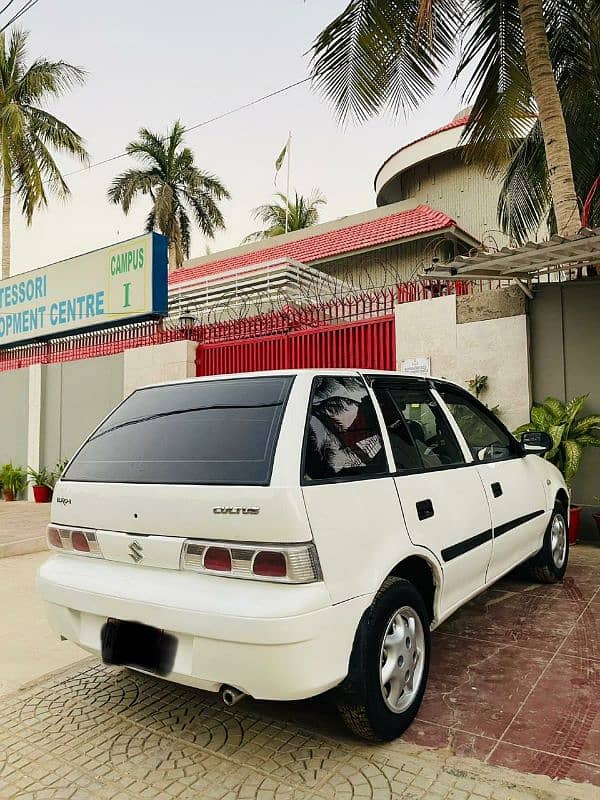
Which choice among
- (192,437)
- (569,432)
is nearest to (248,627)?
(192,437)

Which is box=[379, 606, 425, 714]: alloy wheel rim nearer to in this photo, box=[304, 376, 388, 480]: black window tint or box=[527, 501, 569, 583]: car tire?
box=[304, 376, 388, 480]: black window tint

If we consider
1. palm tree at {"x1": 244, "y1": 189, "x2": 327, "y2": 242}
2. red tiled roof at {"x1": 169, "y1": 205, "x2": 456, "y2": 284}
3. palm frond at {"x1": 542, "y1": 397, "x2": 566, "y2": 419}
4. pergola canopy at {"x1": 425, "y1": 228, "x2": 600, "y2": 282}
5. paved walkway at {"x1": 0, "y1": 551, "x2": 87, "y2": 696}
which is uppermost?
palm tree at {"x1": 244, "y1": 189, "x2": 327, "y2": 242}

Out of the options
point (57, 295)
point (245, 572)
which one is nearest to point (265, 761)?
point (245, 572)

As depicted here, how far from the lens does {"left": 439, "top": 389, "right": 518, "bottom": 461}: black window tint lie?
3.84 metres

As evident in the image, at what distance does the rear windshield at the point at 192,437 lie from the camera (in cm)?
255

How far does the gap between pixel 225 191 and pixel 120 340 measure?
55.9 feet

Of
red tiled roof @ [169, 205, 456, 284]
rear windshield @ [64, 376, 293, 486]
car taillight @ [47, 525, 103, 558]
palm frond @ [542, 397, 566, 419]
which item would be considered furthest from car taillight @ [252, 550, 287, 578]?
red tiled roof @ [169, 205, 456, 284]

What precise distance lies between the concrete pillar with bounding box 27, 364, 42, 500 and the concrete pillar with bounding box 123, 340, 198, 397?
2.77 m

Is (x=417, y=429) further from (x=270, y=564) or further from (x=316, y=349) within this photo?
(x=316, y=349)

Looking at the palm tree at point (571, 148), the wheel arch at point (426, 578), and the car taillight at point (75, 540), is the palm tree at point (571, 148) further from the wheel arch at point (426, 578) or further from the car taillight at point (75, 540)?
the car taillight at point (75, 540)

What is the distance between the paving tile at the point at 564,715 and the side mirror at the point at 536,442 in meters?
1.49

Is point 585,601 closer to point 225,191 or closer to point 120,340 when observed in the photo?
point 120,340

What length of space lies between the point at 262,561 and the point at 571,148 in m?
10.8

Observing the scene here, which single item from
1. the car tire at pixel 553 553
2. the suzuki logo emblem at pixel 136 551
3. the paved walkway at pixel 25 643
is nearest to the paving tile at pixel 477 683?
the car tire at pixel 553 553
